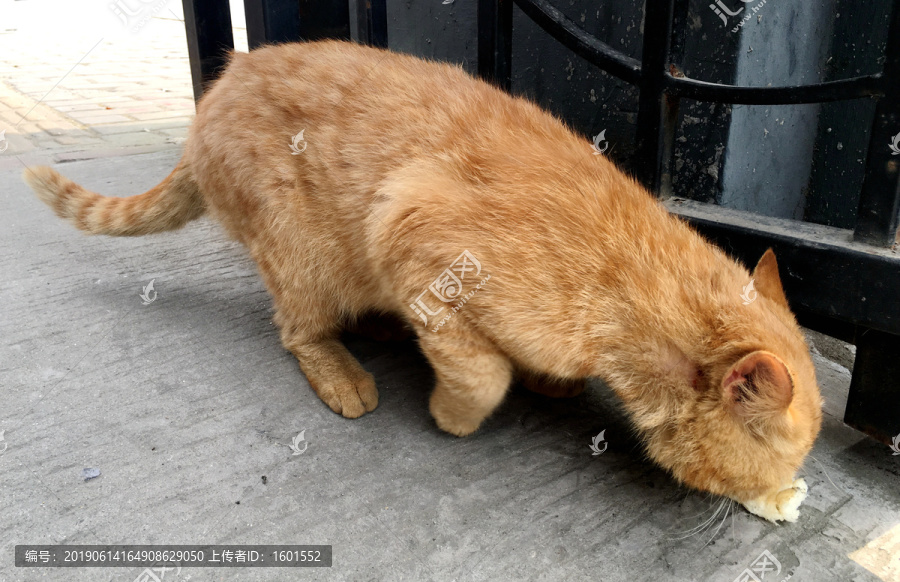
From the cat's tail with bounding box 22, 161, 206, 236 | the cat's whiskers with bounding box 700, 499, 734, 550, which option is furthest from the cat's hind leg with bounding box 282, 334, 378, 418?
the cat's whiskers with bounding box 700, 499, 734, 550

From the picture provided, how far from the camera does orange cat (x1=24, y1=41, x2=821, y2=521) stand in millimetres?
1812

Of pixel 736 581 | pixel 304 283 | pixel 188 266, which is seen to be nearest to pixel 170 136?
pixel 188 266

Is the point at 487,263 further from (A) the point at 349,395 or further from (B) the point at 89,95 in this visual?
(B) the point at 89,95

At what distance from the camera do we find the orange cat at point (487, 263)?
181 cm

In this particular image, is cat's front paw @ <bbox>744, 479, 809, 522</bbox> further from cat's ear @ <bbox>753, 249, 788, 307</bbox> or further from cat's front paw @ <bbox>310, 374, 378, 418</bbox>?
cat's front paw @ <bbox>310, 374, 378, 418</bbox>

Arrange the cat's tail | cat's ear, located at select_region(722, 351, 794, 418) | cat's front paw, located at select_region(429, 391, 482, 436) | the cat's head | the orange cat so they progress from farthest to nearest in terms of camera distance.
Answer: the cat's tail → cat's front paw, located at select_region(429, 391, 482, 436) → the orange cat → the cat's head → cat's ear, located at select_region(722, 351, 794, 418)

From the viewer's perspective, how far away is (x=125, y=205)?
3.08m

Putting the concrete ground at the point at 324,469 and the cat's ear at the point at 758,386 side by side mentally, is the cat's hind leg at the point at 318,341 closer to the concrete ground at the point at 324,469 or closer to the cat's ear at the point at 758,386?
the concrete ground at the point at 324,469

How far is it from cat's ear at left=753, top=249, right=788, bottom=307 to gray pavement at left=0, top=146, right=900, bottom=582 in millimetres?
659

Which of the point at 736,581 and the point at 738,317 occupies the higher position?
the point at 738,317

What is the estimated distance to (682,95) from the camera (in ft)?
8.16

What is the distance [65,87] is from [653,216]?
868 cm

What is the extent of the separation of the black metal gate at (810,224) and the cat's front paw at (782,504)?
50 centimetres

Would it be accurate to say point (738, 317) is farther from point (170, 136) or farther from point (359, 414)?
point (170, 136)
